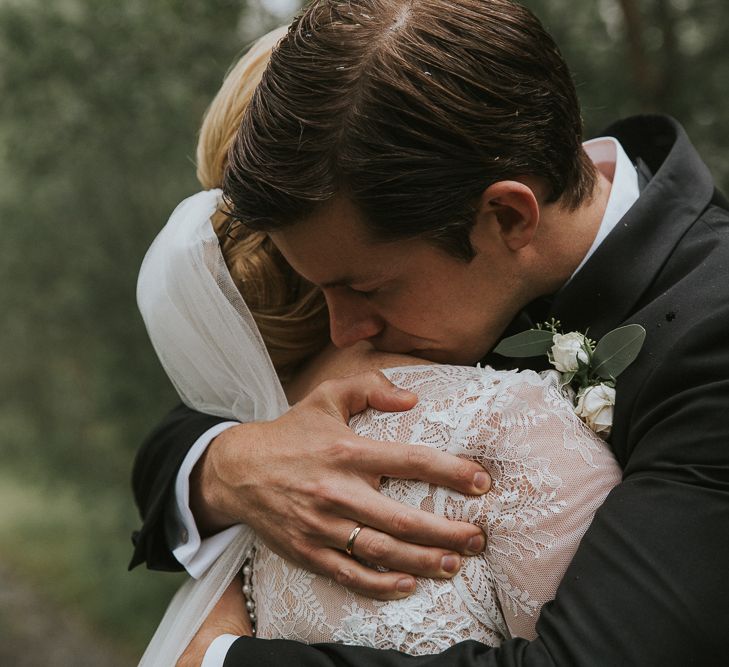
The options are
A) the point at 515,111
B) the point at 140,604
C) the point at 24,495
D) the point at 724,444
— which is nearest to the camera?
the point at 724,444

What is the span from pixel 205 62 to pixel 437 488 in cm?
381

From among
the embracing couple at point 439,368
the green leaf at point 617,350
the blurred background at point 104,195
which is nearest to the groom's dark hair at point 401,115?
the embracing couple at point 439,368

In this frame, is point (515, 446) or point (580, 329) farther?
point (580, 329)

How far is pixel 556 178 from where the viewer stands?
2328 mm

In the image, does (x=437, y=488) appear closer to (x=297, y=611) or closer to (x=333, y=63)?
(x=297, y=611)

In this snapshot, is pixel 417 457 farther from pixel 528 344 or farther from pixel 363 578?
pixel 528 344

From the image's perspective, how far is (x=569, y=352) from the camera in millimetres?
2117

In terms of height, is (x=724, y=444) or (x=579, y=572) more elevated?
(x=724, y=444)

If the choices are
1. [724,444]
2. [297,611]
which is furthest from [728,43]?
[297,611]

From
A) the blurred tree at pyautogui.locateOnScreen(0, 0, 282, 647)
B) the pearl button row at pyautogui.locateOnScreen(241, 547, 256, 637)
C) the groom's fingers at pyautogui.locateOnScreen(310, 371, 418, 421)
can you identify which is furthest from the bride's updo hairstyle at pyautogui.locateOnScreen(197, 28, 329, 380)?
the blurred tree at pyautogui.locateOnScreen(0, 0, 282, 647)

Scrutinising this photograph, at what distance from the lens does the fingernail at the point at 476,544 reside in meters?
1.90

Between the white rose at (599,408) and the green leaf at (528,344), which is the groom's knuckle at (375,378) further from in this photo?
the white rose at (599,408)

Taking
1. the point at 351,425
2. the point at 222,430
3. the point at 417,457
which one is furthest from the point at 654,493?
the point at 222,430

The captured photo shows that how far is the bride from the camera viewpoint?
187 centimetres
